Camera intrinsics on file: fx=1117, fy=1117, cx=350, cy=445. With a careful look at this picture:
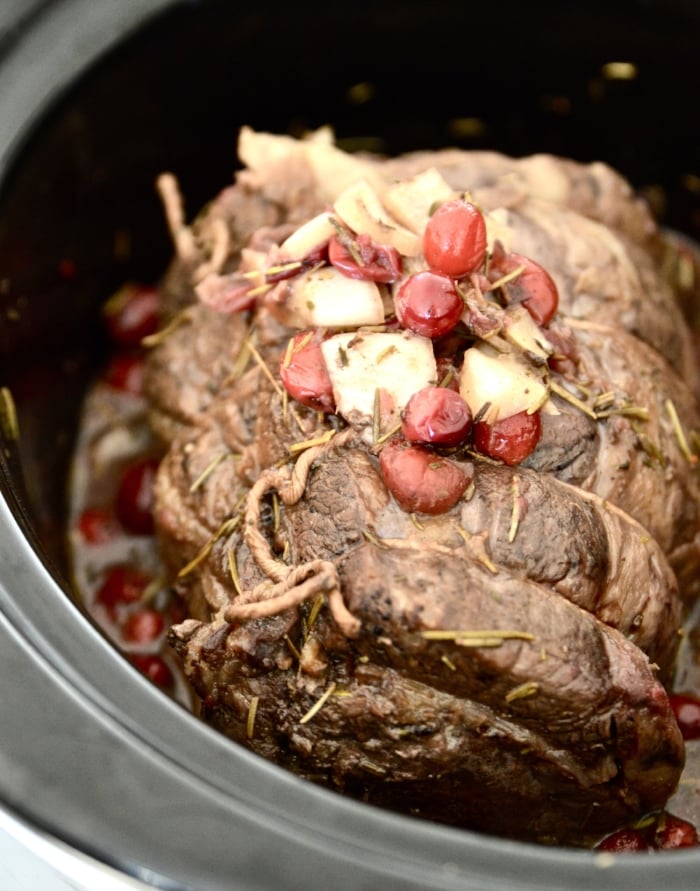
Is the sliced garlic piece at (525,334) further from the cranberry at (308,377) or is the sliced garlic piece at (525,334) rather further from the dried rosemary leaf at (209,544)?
the dried rosemary leaf at (209,544)

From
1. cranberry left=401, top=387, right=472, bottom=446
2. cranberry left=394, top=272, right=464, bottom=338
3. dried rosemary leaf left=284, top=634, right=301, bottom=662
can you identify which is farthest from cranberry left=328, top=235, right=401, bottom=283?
dried rosemary leaf left=284, top=634, right=301, bottom=662

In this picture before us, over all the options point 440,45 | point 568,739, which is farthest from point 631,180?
point 568,739

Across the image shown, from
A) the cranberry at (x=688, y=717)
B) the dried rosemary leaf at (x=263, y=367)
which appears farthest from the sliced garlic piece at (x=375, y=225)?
the cranberry at (x=688, y=717)

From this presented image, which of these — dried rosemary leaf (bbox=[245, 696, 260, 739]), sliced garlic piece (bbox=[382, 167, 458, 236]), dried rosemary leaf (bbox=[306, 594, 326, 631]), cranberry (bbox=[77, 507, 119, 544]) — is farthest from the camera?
cranberry (bbox=[77, 507, 119, 544])

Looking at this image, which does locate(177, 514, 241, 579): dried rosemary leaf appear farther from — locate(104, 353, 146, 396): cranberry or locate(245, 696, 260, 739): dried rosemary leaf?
locate(104, 353, 146, 396): cranberry

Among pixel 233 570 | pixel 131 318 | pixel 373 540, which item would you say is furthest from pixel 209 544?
pixel 131 318
